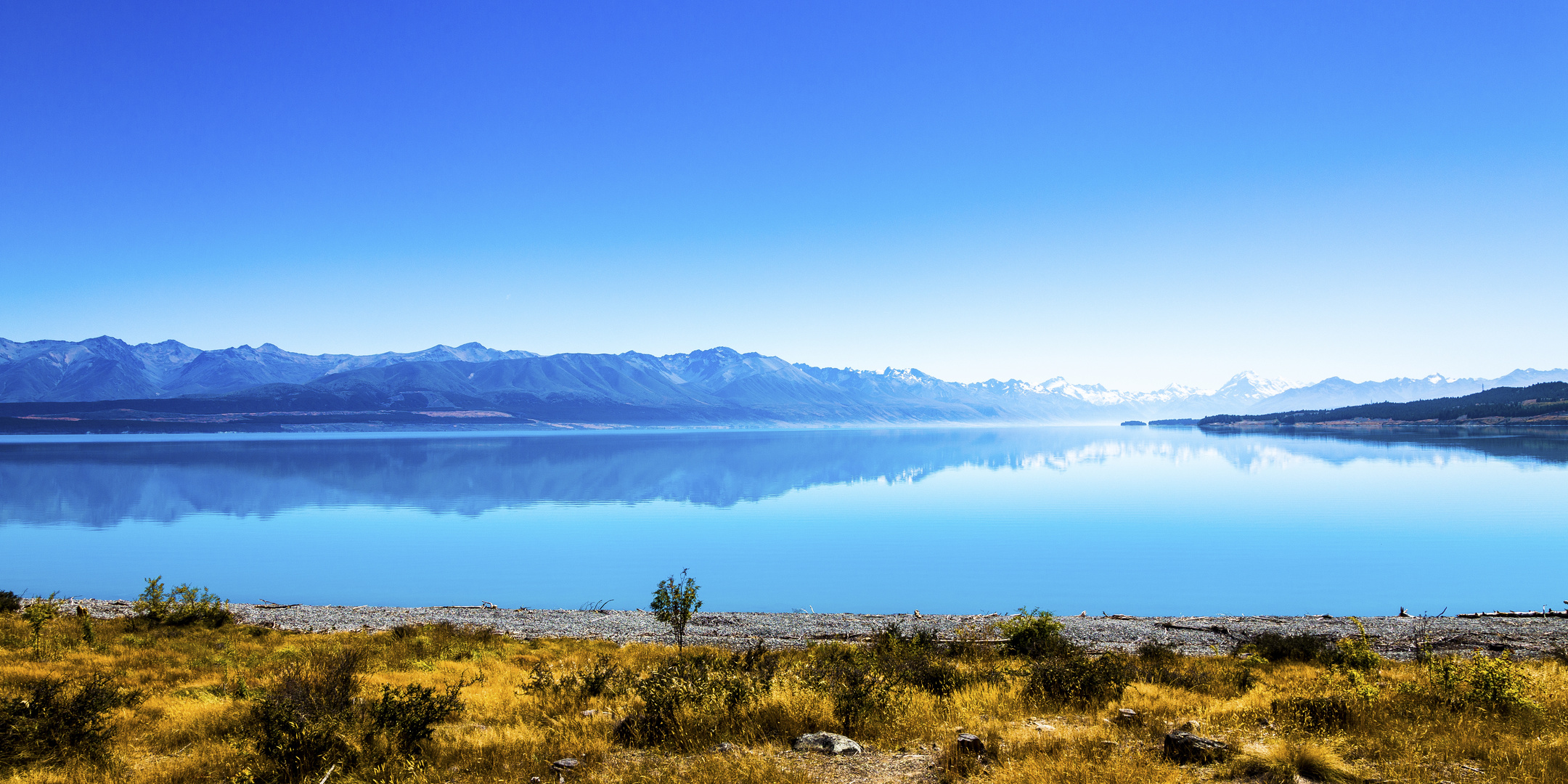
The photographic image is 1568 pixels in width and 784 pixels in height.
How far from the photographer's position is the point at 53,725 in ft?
27.5

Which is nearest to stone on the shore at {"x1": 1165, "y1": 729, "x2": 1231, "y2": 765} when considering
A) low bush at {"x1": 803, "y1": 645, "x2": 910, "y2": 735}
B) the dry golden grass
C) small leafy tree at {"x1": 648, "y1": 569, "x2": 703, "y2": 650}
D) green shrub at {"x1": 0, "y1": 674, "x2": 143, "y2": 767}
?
the dry golden grass

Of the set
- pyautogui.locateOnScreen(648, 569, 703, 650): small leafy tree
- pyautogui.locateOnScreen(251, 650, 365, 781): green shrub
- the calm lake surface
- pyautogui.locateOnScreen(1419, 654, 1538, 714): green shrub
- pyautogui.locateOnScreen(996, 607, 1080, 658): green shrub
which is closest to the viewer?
pyautogui.locateOnScreen(251, 650, 365, 781): green shrub

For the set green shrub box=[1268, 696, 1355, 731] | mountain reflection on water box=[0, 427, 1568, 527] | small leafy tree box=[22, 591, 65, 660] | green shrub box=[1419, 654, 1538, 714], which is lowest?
mountain reflection on water box=[0, 427, 1568, 527]

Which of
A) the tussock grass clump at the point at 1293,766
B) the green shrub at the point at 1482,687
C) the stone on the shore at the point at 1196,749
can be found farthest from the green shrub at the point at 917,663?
the green shrub at the point at 1482,687

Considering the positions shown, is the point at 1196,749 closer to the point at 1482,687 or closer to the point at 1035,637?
the point at 1482,687

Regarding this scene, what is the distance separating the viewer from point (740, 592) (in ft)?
89.6

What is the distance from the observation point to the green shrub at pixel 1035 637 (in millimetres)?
14766

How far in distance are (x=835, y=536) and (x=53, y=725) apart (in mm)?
33120

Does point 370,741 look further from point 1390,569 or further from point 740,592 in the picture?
point 1390,569

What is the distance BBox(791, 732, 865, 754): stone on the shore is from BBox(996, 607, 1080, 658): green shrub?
7.29m

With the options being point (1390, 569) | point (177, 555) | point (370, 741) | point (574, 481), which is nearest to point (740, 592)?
point (370, 741)

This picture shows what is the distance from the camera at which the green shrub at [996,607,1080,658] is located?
1477cm

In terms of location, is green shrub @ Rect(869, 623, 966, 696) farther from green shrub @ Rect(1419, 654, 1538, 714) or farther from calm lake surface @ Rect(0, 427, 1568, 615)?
calm lake surface @ Rect(0, 427, 1568, 615)

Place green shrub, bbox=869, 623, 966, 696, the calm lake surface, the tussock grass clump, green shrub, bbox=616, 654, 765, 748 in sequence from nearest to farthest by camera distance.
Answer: the tussock grass clump → green shrub, bbox=616, 654, 765, 748 → green shrub, bbox=869, 623, 966, 696 → the calm lake surface
